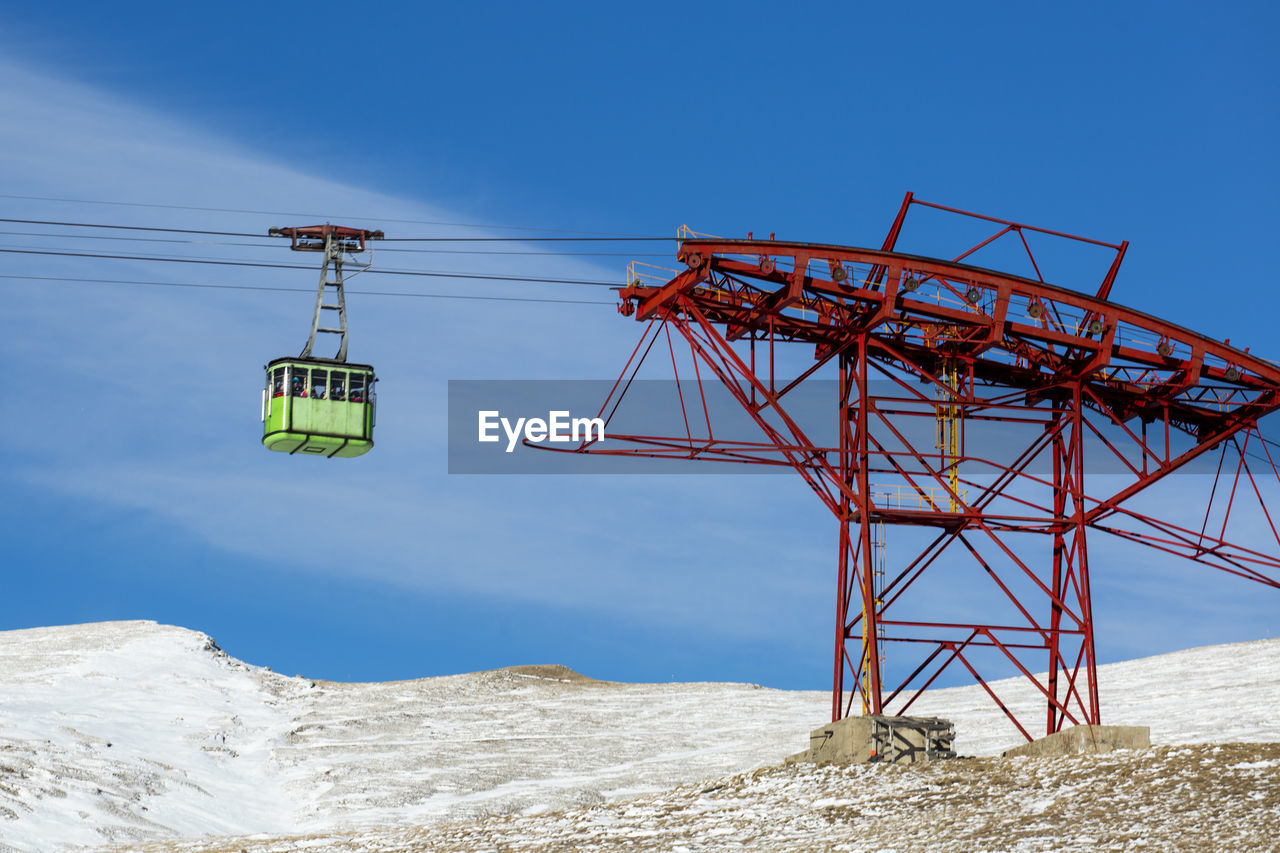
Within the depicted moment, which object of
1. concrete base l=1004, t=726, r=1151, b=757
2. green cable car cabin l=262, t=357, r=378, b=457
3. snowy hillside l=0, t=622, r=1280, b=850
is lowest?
concrete base l=1004, t=726, r=1151, b=757

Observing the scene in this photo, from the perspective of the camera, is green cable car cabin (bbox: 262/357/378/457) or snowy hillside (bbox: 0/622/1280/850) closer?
green cable car cabin (bbox: 262/357/378/457)

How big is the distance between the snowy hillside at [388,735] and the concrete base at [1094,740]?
355 centimetres

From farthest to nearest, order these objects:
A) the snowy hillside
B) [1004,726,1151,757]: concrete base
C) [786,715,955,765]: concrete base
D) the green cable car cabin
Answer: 1. the snowy hillside
2. the green cable car cabin
3. [786,715,955,765]: concrete base
4. [1004,726,1151,757]: concrete base

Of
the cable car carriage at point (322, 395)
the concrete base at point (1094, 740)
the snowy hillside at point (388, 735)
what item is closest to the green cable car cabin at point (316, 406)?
the cable car carriage at point (322, 395)

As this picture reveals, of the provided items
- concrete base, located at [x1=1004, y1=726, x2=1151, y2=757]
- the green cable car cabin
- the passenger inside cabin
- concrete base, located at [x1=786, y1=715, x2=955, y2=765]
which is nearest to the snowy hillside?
concrete base, located at [x1=786, y1=715, x2=955, y2=765]

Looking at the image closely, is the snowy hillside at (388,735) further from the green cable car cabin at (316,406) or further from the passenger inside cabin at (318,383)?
the passenger inside cabin at (318,383)

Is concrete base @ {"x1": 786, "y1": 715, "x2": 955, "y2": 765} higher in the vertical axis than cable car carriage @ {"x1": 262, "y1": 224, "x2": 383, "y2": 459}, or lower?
lower

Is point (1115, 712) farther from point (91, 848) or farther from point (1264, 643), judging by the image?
point (91, 848)

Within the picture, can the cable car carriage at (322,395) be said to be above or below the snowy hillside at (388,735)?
above

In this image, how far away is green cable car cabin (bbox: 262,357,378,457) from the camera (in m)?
44.9

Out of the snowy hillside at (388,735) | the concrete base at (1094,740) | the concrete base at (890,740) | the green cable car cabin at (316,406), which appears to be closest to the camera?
the concrete base at (1094,740)

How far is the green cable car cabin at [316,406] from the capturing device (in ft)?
147

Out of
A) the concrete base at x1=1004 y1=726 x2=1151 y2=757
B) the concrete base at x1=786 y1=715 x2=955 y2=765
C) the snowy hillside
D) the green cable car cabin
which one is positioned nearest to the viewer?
the concrete base at x1=1004 y1=726 x2=1151 y2=757

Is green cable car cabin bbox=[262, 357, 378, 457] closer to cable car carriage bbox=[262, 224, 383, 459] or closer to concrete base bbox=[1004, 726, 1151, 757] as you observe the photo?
cable car carriage bbox=[262, 224, 383, 459]
